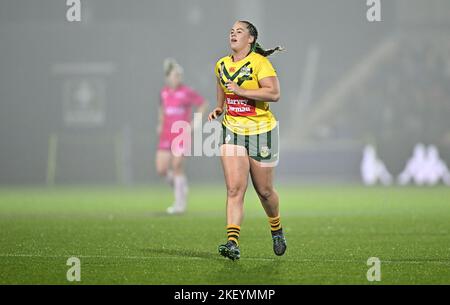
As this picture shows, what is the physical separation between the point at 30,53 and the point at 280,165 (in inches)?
322

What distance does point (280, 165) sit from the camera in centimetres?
3167

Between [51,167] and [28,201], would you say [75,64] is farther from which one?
[28,201]

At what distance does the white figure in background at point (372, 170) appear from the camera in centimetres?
2994

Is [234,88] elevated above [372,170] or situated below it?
above

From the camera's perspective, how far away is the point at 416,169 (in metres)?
30.0

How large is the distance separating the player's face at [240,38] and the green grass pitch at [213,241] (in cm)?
204

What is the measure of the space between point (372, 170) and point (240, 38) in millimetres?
20099

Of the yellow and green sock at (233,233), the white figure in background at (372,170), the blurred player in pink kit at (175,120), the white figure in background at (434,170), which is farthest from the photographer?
the white figure in background at (372,170)

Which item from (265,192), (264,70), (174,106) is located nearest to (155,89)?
(174,106)

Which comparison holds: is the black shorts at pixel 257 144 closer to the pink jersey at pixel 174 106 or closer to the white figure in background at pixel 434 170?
the pink jersey at pixel 174 106

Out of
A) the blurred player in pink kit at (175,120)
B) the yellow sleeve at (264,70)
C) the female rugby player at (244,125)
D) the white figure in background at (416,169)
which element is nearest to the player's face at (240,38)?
the female rugby player at (244,125)

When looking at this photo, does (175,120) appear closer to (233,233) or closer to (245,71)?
(245,71)
